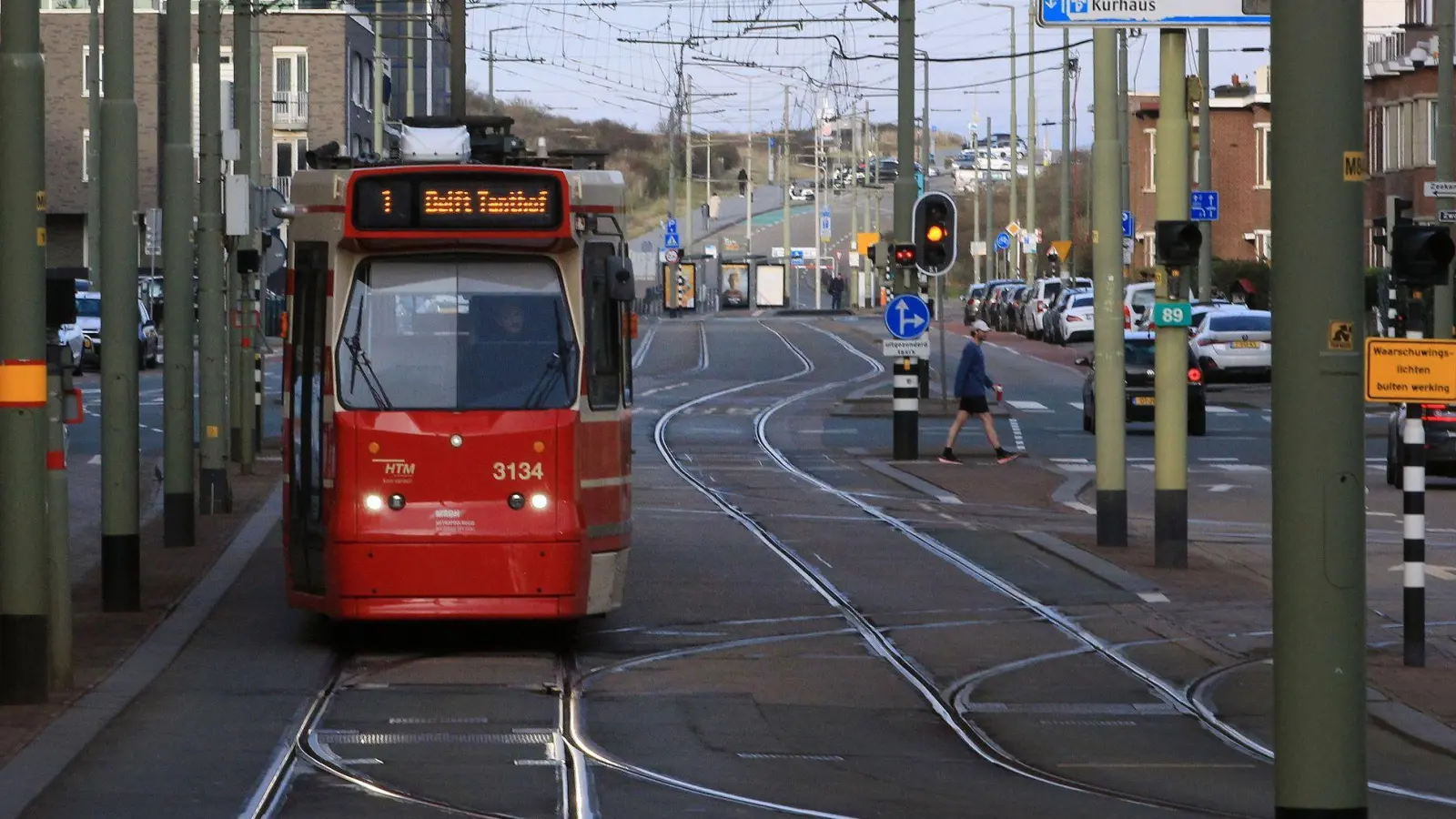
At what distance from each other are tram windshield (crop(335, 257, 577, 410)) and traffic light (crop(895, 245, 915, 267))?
17.2 m

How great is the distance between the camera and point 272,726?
35.3ft

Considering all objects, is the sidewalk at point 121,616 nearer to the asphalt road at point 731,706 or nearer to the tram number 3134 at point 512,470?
the asphalt road at point 731,706

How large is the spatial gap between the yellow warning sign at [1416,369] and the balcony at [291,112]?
70.9 metres

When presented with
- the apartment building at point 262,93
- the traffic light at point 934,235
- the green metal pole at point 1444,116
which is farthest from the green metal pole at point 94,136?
the green metal pole at point 1444,116

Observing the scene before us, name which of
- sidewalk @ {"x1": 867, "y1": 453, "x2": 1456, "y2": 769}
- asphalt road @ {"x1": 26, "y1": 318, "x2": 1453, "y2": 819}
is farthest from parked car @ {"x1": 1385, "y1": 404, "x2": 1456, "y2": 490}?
asphalt road @ {"x1": 26, "y1": 318, "x2": 1453, "y2": 819}

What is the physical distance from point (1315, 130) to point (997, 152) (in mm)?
190523

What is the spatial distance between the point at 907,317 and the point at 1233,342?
2046 cm

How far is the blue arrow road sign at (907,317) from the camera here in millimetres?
29625

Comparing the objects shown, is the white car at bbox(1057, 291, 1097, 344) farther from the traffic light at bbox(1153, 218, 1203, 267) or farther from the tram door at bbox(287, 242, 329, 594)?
the tram door at bbox(287, 242, 329, 594)

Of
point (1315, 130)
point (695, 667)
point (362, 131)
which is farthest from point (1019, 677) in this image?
point (362, 131)

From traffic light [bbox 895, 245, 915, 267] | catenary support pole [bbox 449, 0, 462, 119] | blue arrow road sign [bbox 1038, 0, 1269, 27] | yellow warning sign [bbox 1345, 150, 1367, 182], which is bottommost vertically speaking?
yellow warning sign [bbox 1345, 150, 1367, 182]

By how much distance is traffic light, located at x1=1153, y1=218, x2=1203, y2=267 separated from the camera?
57.9 feet

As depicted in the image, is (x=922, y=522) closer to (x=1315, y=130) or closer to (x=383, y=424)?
(x=383, y=424)

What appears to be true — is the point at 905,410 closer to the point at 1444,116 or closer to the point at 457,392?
the point at 1444,116
